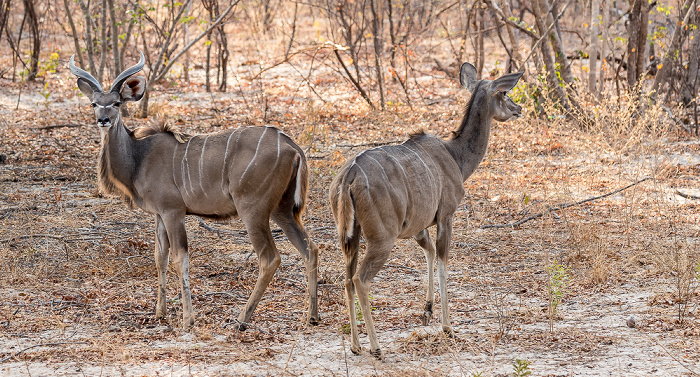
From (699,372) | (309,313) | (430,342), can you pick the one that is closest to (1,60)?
(309,313)

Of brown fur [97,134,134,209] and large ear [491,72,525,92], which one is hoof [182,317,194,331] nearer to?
brown fur [97,134,134,209]

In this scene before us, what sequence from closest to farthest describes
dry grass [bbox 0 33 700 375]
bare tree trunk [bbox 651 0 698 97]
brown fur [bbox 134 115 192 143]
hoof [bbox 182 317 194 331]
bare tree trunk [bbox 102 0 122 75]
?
dry grass [bbox 0 33 700 375], hoof [bbox 182 317 194 331], brown fur [bbox 134 115 192 143], bare tree trunk [bbox 651 0 698 97], bare tree trunk [bbox 102 0 122 75]

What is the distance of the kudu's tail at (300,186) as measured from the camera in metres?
4.93

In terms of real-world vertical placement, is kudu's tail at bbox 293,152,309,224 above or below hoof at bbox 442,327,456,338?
above

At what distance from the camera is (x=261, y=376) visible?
389cm

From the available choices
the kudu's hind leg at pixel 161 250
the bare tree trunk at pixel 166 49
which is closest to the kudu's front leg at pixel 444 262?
the kudu's hind leg at pixel 161 250

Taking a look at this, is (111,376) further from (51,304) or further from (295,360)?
(51,304)

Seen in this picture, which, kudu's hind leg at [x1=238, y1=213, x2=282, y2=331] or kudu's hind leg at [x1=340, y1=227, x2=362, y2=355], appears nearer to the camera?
kudu's hind leg at [x1=340, y1=227, x2=362, y2=355]

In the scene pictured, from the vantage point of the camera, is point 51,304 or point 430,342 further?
point 51,304

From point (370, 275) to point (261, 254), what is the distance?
1.04 m

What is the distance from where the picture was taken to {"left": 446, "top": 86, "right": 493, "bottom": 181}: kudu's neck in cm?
509

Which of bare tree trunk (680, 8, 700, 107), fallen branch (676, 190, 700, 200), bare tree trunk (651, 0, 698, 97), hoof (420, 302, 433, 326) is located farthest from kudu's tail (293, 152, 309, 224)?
bare tree trunk (680, 8, 700, 107)

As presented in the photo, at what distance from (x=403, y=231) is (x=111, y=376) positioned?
179 cm

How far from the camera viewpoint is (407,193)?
14.2ft
